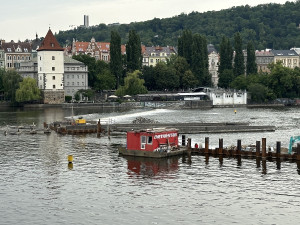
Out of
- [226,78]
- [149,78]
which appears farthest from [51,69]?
Result: [226,78]

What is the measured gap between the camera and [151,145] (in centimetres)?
5897

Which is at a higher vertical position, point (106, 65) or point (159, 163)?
point (106, 65)

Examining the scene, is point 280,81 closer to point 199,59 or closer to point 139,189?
point 199,59

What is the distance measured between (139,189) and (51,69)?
105 meters

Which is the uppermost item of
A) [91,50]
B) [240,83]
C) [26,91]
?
[91,50]

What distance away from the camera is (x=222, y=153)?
59.8 m

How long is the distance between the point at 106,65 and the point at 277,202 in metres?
122

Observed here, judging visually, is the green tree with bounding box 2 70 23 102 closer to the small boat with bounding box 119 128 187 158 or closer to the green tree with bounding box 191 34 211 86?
the green tree with bounding box 191 34 211 86

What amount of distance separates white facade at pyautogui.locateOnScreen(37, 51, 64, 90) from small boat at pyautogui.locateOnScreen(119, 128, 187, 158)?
8920 centimetres

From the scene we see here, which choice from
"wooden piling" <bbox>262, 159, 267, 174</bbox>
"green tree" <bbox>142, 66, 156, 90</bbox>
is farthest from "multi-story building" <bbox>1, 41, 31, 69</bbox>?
"wooden piling" <bbox>262, 159, 267, 174</bbox>

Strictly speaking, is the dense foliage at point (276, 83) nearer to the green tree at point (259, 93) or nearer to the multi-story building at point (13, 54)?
the green tree at point (259, 93)

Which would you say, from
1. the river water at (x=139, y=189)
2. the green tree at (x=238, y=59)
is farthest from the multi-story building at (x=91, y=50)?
the river water at (x=139, y=189)

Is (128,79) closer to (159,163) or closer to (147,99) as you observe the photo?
(147,99)

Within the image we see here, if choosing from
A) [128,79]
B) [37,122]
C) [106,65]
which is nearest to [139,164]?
[37,122]
